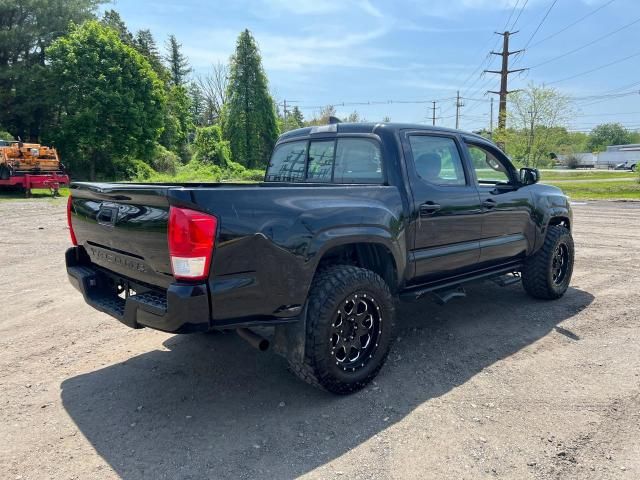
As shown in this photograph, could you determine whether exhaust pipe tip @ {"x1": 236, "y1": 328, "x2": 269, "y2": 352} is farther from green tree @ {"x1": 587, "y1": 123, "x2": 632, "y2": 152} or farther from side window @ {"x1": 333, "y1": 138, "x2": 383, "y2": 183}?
green tree @ {"x1": 587, "y1": 123, "x2": 632, "y2": 152}

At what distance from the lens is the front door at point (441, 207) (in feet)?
12.3

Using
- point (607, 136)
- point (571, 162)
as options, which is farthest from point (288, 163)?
point (607, 136)

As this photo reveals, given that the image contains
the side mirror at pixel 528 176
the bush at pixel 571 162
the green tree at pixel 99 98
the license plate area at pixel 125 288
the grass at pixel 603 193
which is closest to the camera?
the license plate area at pixel 125 288

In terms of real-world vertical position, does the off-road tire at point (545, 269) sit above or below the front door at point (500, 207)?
below

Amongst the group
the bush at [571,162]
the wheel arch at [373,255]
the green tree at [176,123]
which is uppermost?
the green tree at [176,123]

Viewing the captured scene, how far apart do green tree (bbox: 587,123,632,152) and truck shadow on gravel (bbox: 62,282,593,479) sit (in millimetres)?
123666

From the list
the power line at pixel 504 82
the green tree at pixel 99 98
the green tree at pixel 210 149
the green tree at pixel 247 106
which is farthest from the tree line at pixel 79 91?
the power line at pixel 504 82

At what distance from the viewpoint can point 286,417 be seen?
2.96 metres

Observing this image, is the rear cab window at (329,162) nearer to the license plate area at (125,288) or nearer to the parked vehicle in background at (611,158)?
the license plate area at (125,288)

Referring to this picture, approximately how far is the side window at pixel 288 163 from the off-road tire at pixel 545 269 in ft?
9.27

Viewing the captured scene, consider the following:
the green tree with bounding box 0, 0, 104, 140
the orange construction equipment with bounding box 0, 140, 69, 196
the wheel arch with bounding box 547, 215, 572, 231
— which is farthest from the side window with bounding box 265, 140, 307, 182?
the green tree with bounding box 0, 0, 104, 140

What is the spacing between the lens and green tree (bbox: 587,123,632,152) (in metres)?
110

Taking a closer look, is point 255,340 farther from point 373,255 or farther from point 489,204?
point 489,204

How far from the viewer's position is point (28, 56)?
2923cm
